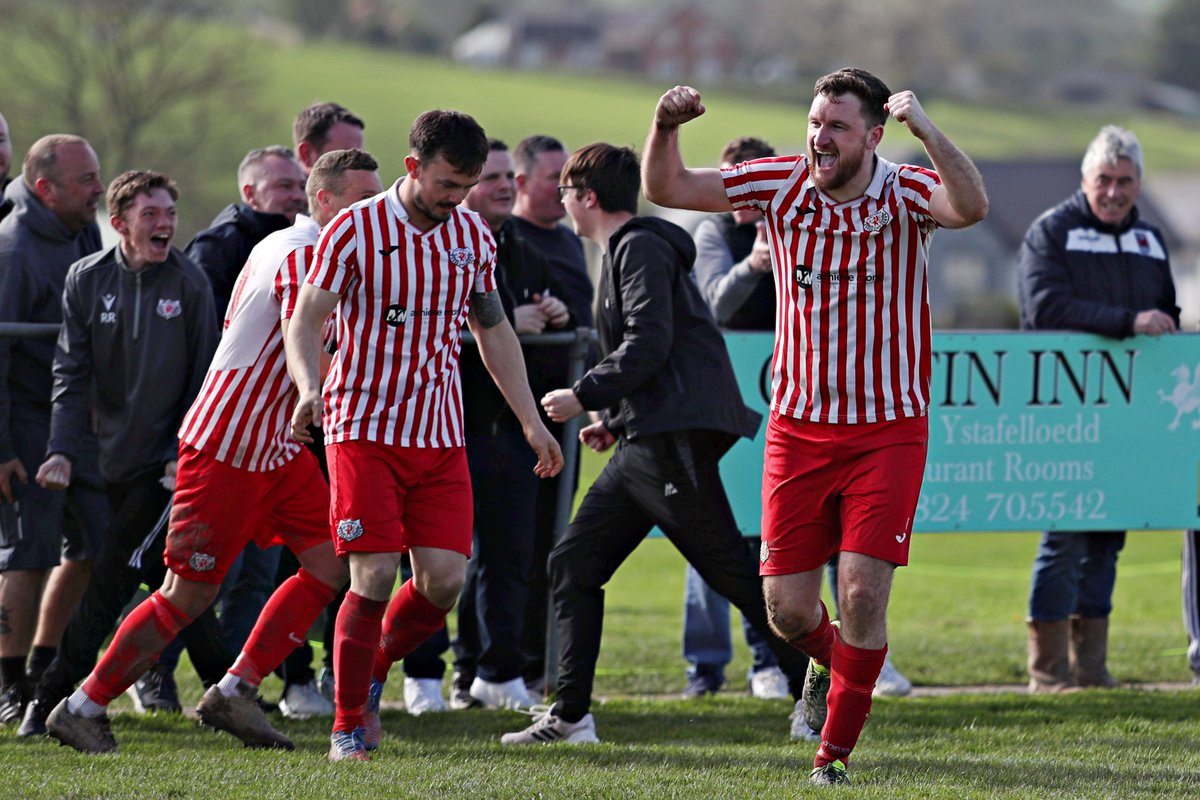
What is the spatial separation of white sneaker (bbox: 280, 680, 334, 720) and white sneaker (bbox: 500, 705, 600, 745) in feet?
3.41

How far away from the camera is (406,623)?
18.8 feet

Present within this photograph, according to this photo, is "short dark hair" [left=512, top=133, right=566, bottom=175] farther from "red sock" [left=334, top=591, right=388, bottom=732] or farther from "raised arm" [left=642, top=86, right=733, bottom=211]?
"red sock" [left=334, top=591, right=388, bottom=732]

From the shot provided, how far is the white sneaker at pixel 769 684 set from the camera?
7371 millimetres

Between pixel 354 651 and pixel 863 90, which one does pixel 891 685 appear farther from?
pixel 863 90

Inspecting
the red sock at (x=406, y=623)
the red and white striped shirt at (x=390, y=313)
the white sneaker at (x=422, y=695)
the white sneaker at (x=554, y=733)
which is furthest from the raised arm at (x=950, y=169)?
the white sneaker at (x=422, y=695)

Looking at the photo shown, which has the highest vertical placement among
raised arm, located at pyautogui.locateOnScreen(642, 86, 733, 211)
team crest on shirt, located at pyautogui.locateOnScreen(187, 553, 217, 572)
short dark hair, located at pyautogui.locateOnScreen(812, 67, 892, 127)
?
short dark hair, located at pyautogui.locateOnScreen(812, 67, 892, 127)

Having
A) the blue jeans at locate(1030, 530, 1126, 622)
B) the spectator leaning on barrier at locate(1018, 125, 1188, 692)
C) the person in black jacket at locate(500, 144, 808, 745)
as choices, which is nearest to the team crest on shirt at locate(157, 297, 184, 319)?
the person in black jacket at locate(500, 144, 808, 745)

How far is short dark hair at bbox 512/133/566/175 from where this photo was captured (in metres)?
7.43

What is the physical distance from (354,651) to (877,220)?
2219 millimetres

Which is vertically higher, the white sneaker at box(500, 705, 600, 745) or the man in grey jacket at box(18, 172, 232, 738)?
the man in grey jacket at box(18, 172, 232, 738)

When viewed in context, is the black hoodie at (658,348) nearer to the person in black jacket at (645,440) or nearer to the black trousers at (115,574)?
the person in black jacket at (645,440)

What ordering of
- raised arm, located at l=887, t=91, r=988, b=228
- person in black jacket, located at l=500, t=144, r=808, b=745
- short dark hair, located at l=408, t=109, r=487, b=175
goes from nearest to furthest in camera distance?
raised arm, located at l=887, t=91, r=988, b=228 < short dark hair, located at l=408, t=109, r=487, b=175 < person in black jacket, located at l=500, t=144, r=808, b=745

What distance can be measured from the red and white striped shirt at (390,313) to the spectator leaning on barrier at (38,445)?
1.60 metres

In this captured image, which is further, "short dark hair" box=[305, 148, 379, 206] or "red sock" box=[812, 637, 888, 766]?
"short dark hair" box=[305, 148, 379, 206]
